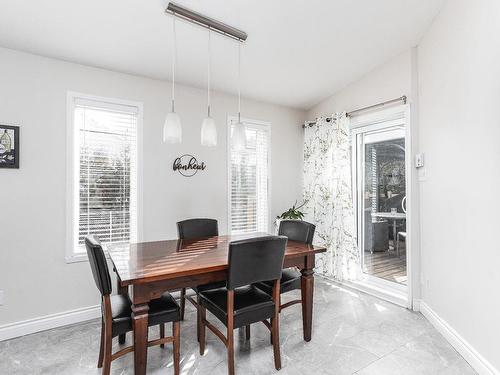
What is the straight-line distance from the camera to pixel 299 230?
2.92 m

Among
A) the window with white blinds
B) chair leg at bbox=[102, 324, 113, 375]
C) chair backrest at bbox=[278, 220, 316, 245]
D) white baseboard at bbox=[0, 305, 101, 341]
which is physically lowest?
white baseboard at bbox=[0, 305, 101, 341]

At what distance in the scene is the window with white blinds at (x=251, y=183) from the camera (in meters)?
3.93

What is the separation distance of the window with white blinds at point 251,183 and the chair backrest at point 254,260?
6.21ft

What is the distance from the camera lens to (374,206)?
3742 millimetres

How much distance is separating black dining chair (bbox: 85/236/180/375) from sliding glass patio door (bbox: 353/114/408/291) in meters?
2.68

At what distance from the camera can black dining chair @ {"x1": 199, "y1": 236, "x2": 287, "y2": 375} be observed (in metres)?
1.86

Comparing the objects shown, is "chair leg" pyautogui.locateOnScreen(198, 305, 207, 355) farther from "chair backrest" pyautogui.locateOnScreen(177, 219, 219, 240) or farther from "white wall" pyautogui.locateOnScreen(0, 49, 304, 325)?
"white wall" pyautogui.locateOnScreen(0, 49, 304, 325)

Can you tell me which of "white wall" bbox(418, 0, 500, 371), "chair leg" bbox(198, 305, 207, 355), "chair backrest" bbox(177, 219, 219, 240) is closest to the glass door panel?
"white wall" bbox(418, 0, 500, 371)

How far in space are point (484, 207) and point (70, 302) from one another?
358 cm

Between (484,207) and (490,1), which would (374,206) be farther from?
(490,1)

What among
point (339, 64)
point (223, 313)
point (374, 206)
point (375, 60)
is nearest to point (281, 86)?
point (339, 64)

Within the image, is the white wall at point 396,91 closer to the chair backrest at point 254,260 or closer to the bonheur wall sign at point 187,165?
the chair backrest at point 254,260

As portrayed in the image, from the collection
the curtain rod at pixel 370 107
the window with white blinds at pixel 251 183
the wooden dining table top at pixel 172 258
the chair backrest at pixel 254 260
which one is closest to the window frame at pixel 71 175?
the wooden dining table top at pixel 172 258

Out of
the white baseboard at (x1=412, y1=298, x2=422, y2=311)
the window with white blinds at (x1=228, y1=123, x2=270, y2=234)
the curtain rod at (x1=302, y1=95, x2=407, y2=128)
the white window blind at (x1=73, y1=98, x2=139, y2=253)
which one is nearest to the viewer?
the white window blind at (x1=73, y1=98, x2=139, y2=253)
